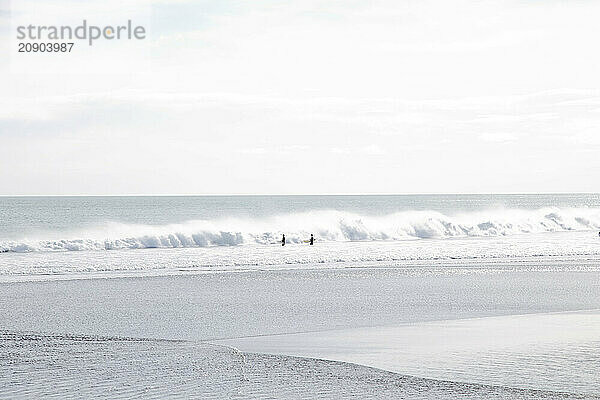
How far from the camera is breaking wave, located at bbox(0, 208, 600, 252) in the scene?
63969 millimetres

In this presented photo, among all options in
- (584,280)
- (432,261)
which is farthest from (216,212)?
(584,280)

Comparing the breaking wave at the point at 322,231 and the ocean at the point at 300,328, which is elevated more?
the breaking wave at the point at 322,231

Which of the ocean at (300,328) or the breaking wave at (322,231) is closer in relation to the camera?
the ocean at (300,328)

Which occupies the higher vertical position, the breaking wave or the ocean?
the breaking wave

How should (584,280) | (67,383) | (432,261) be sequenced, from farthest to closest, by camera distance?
(432,261)
(584,280)
(67,383)

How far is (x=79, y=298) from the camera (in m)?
23.2

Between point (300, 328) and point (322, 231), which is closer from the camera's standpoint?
point (300, 328)

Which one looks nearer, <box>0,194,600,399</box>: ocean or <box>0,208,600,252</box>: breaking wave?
<box>0,194,600,399</box>: ocean

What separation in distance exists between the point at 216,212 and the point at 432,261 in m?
109

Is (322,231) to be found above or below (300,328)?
above

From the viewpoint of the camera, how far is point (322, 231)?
258 feet

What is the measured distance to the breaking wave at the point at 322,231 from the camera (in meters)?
64.0

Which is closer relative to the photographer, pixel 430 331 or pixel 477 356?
pixel 477 356

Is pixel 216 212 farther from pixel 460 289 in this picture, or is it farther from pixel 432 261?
pixel 460 289
